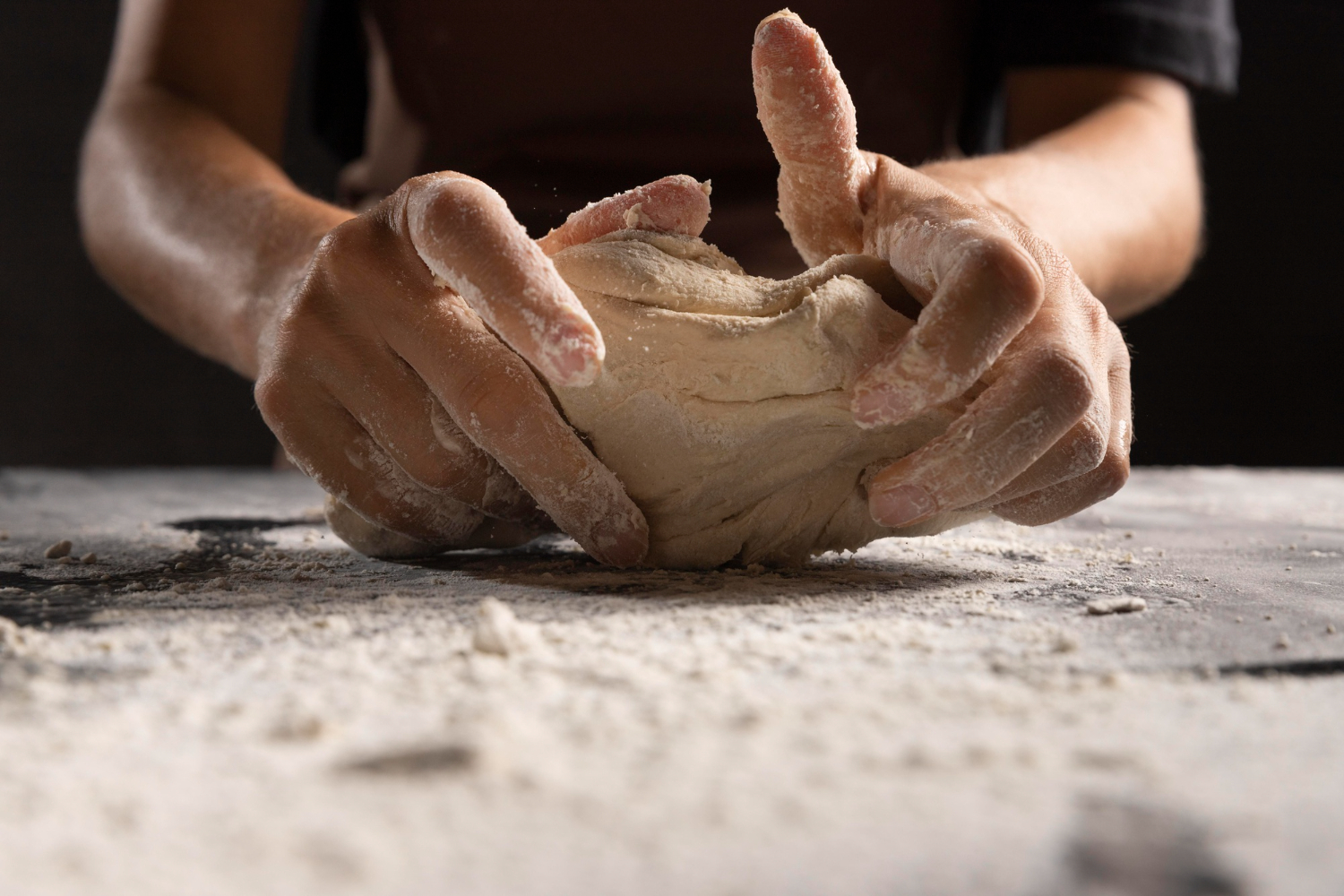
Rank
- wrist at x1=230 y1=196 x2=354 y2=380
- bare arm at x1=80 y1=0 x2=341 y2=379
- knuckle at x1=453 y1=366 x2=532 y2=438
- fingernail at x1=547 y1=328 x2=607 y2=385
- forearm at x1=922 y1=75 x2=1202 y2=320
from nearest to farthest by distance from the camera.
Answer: fingernail at x1=547 y1=328 x2=607 y2=385 < knuckle at x1=453 y1=366 x2=532 y2=438 < wrist at x1=230 y1=196 x2=354 y2=380 < bare arm at x1=80 y1=0 x2=341 y2=379 < forearm at x1=922 y1=75 x2=1202 y2=320

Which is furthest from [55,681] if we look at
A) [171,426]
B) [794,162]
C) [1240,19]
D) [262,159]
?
[1240,19]

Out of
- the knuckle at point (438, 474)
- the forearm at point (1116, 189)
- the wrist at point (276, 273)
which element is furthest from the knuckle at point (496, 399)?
the forearm at point (1116, 189)

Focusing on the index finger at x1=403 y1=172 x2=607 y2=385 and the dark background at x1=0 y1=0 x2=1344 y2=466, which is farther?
the dark background at x1=0 y1=0 x2=1344 y2=466

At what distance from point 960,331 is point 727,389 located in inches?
9.1

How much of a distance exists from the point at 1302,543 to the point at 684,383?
0.90 m

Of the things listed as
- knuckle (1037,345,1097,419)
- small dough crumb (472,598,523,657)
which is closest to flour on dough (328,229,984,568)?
knuckle (1037,345,1097,419)

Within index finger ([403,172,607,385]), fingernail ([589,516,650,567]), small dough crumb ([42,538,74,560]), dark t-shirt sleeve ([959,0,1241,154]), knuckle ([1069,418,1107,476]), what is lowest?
small dough crumb ([42,538,74,560])

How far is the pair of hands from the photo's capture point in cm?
90

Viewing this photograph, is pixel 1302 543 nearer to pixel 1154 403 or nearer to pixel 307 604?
pixel 307 604

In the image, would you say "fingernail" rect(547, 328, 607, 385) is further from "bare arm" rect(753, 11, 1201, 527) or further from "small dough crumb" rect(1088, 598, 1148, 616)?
"small dough crumb" rect(1088, 598, 1148, 616)

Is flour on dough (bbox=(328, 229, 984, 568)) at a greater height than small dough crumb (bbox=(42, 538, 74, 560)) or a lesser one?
greater

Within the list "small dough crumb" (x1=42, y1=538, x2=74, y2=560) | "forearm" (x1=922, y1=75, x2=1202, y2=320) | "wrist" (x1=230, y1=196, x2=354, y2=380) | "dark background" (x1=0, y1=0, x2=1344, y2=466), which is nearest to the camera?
"small dough crumb" (x1=42, y1=538, x2=74, y2=560)

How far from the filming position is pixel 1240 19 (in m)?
3.55

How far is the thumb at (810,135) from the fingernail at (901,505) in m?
0.34
